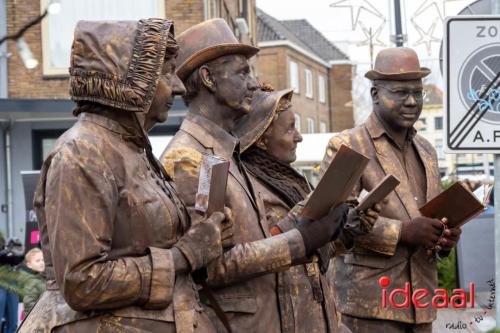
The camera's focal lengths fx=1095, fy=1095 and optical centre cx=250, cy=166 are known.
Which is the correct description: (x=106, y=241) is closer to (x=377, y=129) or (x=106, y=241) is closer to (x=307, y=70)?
(x=377, y=129)

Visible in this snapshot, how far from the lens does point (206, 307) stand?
170 inches

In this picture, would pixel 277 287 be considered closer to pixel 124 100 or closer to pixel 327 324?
pixel 327 324

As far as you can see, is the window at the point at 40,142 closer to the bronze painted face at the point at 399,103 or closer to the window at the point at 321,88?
the bronze painted face at the point at 399,103

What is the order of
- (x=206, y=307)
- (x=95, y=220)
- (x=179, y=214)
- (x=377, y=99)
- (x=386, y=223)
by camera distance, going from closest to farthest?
(x=95, y=220) → (x=179, y=214) → (x=206, y=307) → (x=386, y=223) → (x=377, y=99)

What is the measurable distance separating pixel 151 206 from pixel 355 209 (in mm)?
1545

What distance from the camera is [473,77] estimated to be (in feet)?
18.1

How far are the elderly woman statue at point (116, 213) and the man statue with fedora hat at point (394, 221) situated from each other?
2452mm

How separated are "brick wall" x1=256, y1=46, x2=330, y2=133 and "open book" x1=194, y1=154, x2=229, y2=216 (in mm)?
48228

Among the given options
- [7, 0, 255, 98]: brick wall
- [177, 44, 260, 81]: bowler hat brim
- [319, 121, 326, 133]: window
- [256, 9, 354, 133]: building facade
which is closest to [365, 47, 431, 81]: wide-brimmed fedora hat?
[177, 44, 260, 81]: bowler hat brim


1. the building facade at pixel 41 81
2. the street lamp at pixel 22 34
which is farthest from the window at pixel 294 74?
the street lamp at pixel 22 34

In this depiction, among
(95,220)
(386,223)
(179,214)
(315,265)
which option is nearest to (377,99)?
(386,223)

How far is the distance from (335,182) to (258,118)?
975 millimetres

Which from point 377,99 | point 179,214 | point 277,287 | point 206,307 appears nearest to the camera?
point 179,214

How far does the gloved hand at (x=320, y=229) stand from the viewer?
14.1ft
